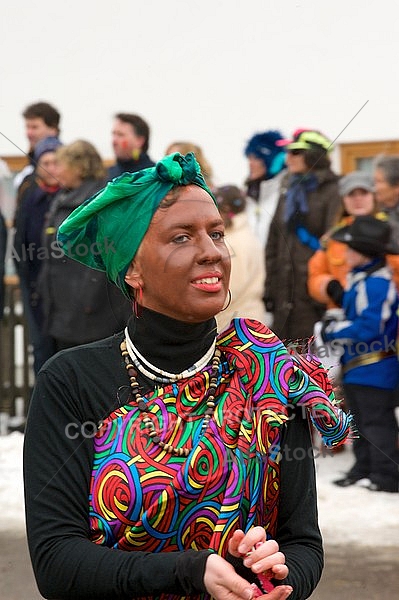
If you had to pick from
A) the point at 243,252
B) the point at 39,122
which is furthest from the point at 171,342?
the point at 39,122

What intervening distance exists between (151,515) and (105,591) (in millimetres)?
155

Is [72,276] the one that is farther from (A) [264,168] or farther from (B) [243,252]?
(B) [243,252]

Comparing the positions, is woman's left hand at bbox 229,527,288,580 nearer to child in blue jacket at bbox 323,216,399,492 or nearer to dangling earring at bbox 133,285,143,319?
dangling earring at bbox 133,285,143,319

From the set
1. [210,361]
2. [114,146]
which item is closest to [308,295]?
[114,146]

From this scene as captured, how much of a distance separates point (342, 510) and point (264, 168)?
2.55m

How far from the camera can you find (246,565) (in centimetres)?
188

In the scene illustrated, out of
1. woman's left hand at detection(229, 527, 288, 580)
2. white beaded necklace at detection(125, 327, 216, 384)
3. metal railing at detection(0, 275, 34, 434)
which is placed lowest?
metal railing at detection(0, 275, 34, 434)

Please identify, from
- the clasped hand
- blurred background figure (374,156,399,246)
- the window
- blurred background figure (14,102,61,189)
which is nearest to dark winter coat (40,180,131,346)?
blurred background figure (14,102,61,189)

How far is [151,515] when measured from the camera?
6.46ft

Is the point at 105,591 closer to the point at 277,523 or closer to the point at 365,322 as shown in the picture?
the point at 277,523

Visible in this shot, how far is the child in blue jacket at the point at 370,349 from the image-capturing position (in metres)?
5.90

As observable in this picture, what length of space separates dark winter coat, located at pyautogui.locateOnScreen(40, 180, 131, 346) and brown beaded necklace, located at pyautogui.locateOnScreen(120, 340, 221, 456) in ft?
12.0

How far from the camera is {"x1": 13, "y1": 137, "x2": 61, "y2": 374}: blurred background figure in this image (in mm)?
7043

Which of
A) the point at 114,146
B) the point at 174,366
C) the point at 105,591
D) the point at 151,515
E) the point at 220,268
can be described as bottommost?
the point at 105,591
